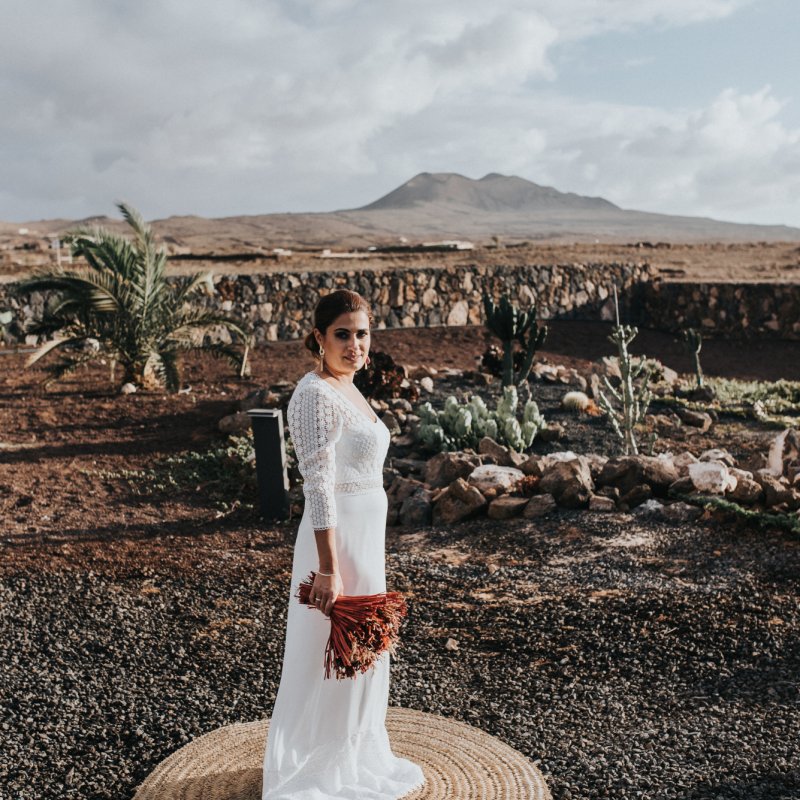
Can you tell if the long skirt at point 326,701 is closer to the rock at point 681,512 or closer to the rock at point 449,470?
the rock at point 681,512

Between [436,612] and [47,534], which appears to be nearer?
[436,612]

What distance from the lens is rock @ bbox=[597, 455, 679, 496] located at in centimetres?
709

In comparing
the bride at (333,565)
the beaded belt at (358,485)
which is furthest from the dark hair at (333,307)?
the beaded belt at (358,485)

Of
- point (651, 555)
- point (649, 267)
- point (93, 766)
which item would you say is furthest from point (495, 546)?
point (649, 267)

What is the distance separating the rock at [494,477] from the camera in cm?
723

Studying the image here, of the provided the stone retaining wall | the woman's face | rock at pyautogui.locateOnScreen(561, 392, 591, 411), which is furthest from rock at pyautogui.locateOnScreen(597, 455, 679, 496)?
the stone retaining wall

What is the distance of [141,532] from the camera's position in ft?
23.1

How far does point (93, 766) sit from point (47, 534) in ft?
11.6

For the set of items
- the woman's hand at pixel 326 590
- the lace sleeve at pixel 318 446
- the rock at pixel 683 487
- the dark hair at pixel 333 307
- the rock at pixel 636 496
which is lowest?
the rock at pixel 636 496

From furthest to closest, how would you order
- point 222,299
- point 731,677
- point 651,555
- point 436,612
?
point 222,299, point 651,555, point 436,612, point 731,677

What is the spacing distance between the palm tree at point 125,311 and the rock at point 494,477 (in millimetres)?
4882

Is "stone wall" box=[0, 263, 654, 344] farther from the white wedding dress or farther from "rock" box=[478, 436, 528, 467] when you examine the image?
the white wedding dress

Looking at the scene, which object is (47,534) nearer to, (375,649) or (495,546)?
(495,546)

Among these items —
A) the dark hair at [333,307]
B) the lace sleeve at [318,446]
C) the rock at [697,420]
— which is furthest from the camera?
the rock at [697,420]
